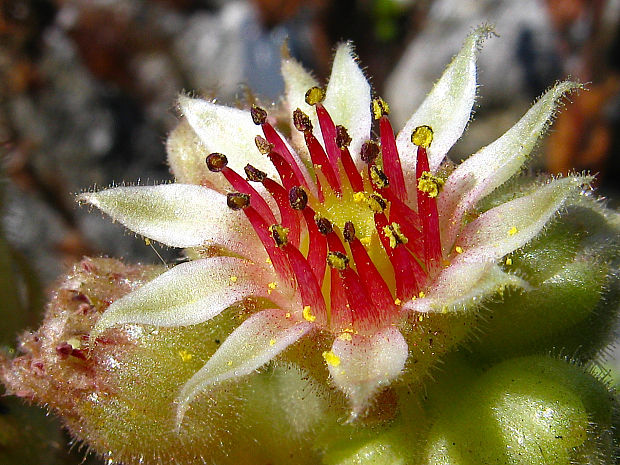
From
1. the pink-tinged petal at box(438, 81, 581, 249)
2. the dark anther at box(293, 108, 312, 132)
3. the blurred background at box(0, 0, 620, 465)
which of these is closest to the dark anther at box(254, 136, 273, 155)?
the dark anther at box(293, 108, 312, 132)

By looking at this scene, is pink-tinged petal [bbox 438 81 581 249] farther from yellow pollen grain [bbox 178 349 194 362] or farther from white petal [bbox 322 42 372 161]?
yellow pollen grain [bbox 178 349 194 362]

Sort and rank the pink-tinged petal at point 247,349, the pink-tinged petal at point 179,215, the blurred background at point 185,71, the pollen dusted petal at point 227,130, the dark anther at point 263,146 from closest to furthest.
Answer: the pink-tinged petal at point 247,349, the pink-tinged petal at point 179,215, the dark anther at point 263,146, the pollen dusted petal at point 227,130, the blurred background at point 185,71

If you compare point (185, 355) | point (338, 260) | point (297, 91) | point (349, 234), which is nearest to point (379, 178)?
point (349, 234)

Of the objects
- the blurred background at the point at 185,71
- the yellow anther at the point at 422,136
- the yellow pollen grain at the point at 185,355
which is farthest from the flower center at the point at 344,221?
the blurred background at the point at 185,71

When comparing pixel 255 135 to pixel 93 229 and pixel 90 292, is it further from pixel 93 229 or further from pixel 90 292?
pixel 93 229

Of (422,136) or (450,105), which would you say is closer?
(422,136)

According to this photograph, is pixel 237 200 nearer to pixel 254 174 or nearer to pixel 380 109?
pixel 254 174

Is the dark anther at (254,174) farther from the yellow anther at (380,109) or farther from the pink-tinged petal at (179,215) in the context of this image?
the yellow anther at (380,109)

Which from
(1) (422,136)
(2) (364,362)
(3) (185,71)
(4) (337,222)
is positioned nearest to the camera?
(2) (364,362)
